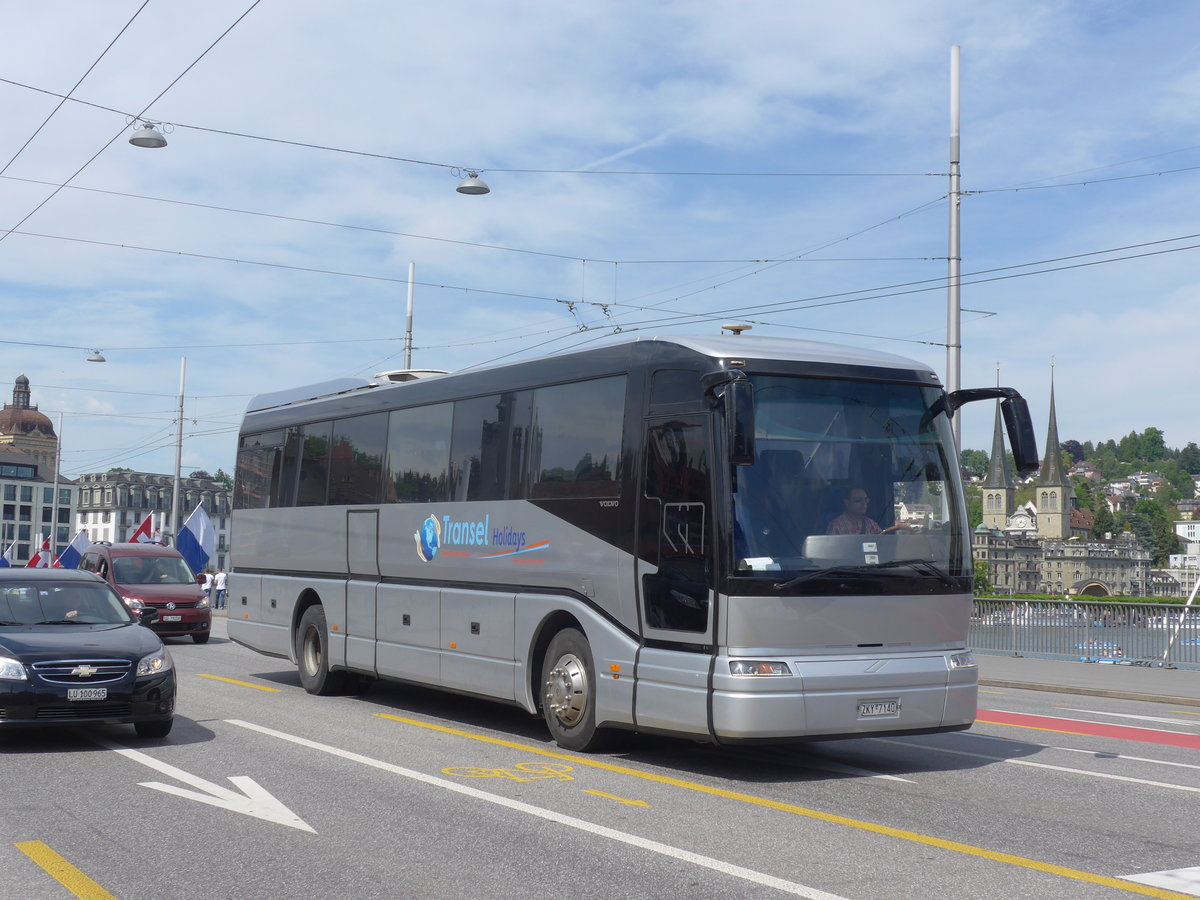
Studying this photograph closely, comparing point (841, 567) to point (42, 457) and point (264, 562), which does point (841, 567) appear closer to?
point (264, 562)

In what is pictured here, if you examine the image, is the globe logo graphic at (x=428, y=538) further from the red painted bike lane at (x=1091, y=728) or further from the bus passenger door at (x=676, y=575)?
the red painted bike lane at (x=1091, y=728)

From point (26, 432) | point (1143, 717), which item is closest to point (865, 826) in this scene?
point (1143, 717)

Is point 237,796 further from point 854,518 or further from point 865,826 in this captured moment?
point 854,518

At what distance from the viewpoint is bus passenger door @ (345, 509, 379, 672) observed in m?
14.7

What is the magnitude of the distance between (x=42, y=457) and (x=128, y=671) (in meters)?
194

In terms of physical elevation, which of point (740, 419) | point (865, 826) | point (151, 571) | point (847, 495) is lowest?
point (865, 826)

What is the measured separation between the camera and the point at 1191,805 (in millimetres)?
8820

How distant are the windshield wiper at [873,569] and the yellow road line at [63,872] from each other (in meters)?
4.87

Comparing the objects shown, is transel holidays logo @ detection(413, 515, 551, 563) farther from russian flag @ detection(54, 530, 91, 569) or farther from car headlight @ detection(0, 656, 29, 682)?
russian flag @ detection(54, 530, 91, 569)

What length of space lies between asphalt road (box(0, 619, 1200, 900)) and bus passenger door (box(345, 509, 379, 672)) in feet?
5.82

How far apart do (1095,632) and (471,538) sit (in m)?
14.7

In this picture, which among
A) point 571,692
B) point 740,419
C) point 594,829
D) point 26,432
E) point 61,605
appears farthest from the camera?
point 26,432

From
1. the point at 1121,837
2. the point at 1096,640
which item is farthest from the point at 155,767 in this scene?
the point at 1096,640

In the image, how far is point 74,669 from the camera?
10.7m
